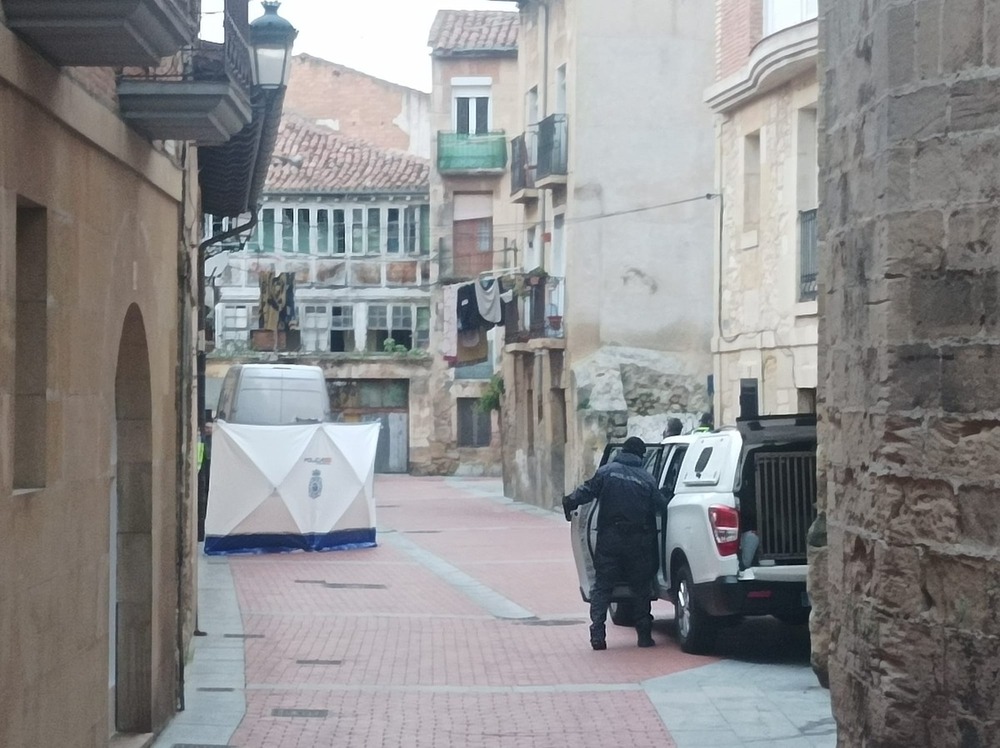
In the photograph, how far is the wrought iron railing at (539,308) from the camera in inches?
1435

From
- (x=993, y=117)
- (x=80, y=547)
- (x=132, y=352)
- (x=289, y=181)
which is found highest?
(x=289, y=181)

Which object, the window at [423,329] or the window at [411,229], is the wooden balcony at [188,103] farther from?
the window at [423,329]

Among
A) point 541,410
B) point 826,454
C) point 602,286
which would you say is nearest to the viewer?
point 826,454

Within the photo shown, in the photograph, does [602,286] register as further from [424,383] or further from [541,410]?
[424,383]

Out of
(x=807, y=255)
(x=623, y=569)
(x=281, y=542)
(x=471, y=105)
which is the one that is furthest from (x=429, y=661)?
(x=471, y=105)

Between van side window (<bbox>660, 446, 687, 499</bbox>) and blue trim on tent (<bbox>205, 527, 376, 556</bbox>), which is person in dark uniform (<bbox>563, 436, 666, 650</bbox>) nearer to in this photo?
van side window (<bbox>660, 446, 687, 499</bbox>)

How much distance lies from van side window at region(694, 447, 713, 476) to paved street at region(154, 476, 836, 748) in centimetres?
148

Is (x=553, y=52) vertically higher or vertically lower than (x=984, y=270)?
higher

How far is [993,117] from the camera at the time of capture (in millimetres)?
6465

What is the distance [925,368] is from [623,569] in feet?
26.9

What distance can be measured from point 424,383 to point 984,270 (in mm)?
47526

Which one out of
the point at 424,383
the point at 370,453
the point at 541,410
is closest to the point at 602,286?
the point at 541,410

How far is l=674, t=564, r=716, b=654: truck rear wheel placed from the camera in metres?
14.0

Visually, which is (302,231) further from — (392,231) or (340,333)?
(340,333)
